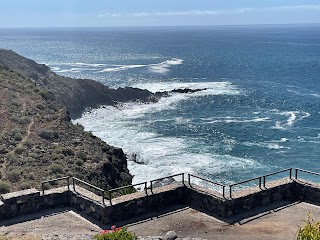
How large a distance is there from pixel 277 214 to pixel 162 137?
118 ft

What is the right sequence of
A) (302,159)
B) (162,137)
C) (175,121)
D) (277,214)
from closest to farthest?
(277,214)
(302,159)
(162,137)
(175,121)

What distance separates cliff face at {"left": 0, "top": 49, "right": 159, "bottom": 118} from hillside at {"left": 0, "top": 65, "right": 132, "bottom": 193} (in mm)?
21002

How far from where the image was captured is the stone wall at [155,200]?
1245cm

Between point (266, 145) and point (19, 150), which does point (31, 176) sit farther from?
point (266, 145)

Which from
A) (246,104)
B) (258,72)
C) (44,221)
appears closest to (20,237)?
(44,221)

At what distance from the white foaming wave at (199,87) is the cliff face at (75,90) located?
28.2 feet

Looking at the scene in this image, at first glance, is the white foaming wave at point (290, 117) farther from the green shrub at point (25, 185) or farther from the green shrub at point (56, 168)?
the green shrub at point (25, 185)

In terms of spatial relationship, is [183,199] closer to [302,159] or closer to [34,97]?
[302,159]

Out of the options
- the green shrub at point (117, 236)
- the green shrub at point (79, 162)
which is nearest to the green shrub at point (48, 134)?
the green shrub at point (79, 162)

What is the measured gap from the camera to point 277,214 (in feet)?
42.1

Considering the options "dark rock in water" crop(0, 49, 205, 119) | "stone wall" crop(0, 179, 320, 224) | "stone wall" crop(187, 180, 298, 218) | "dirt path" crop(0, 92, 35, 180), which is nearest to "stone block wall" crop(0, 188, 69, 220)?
"stone wall" crop(0, 179, 320, 224)

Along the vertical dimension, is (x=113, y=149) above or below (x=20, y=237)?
below

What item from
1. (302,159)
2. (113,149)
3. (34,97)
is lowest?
(302,159)

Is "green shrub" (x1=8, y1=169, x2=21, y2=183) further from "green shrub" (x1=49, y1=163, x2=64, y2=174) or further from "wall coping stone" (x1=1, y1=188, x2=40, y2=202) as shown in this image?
"wall coping stone" (x1=1, y1=188, x2=40, y2=202)
